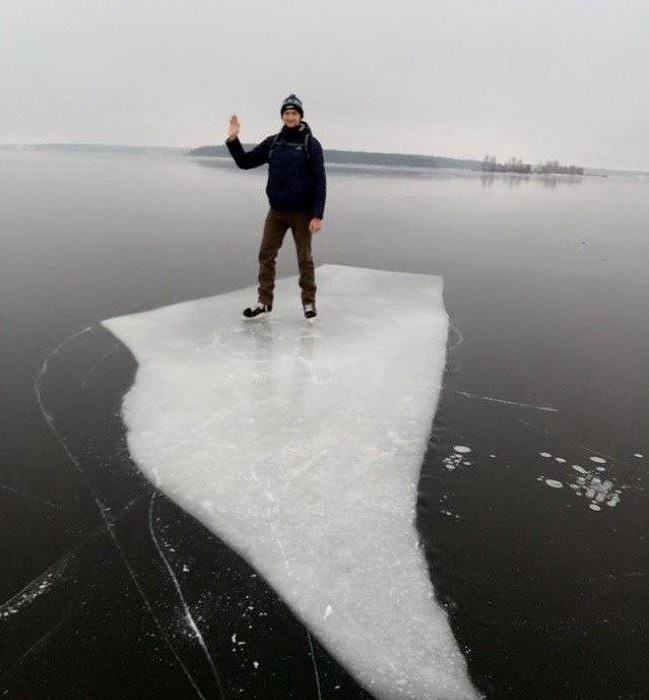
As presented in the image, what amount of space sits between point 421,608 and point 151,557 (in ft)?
2.83

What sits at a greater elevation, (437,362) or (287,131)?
(287,131)

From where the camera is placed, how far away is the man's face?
3842mm

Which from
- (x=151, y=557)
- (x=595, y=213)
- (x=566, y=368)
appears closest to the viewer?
(x=151, y=557)

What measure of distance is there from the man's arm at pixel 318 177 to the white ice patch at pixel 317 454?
34.7 inches

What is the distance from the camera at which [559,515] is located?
6.61 ft

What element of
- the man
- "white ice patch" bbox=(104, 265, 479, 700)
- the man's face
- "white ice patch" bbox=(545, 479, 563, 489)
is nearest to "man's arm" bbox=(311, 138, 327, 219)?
the man

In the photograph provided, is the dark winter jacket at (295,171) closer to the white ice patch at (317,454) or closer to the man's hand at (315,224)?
the man's hand at (315,224)

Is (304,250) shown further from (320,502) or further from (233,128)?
(320,502)

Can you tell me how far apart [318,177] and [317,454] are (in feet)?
7.89

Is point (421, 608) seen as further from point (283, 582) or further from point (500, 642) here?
point (283, 582)

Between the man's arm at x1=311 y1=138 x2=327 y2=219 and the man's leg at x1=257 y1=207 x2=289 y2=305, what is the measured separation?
1.10 feet

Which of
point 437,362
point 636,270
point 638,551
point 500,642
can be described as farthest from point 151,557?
point 636,270

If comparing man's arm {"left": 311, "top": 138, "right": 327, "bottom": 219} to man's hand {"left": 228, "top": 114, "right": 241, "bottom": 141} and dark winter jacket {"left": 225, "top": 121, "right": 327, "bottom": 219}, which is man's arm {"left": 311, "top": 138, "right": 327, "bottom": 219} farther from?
man's hand {"left": 228, "top": 114, "right": 241, "bottom": 141}

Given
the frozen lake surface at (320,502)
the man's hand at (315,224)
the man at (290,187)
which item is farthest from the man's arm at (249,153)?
the frozen lake surface at (320,502)
